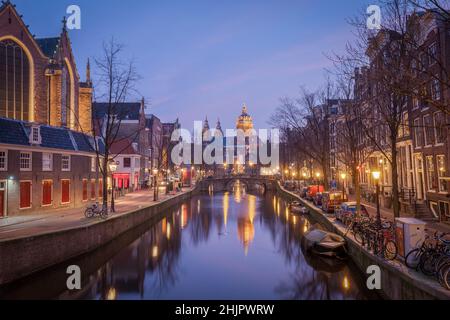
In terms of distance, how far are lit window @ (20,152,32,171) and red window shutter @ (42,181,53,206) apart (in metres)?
2.32

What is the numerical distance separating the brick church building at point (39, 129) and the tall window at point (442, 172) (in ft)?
95.3

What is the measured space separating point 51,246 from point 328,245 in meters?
15.5

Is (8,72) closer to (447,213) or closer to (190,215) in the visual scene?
(190,215)

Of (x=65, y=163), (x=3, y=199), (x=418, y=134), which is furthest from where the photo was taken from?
(x=65, y=163)

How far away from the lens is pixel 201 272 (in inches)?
784

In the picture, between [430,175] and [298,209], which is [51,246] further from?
[298,209]

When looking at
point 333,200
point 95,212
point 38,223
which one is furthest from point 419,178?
point 38,223

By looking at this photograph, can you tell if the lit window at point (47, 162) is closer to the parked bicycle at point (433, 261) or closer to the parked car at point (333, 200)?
the parked car at point (333, 200)

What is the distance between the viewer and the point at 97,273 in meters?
18.5

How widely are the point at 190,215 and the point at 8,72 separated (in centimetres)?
2726

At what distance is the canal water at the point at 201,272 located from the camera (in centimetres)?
1580

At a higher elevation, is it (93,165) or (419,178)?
(93,165)

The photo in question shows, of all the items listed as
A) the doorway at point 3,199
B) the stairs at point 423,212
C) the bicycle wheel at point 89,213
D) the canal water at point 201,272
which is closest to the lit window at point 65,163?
the doorway at point 3,199

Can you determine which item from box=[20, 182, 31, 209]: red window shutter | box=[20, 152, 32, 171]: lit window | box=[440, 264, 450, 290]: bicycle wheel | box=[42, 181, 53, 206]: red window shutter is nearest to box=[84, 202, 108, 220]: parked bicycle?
box=[20, 182, 31, 209]: red window shutter
